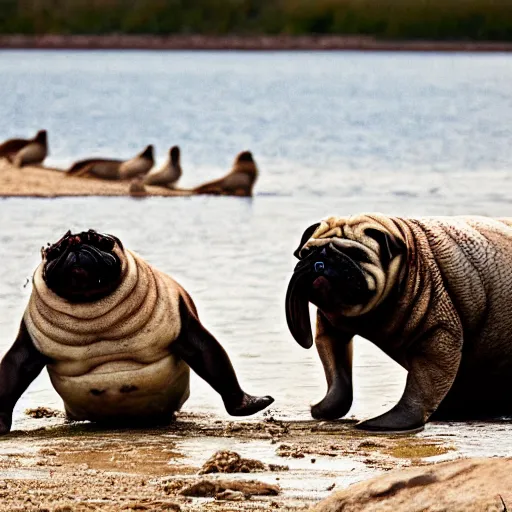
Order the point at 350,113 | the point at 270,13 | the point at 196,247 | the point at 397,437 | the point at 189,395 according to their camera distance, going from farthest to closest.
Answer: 1. the point at 270,13
2. the point at 350,113
3. the point at 196,247
4. the point at 189,395
5. the point at 397,437

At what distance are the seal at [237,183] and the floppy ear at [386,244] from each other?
49.9 feet

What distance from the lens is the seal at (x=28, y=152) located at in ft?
91.9

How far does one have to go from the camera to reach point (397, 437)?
8.83 metres

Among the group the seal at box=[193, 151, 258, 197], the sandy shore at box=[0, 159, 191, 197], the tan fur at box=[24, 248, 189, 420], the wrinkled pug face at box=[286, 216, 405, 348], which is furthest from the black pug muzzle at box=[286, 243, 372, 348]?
the seal at box=[193, 151, 258, 197]

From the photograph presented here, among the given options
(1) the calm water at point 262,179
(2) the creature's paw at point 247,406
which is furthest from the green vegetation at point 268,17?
(2) the creature's paw at point 247,406

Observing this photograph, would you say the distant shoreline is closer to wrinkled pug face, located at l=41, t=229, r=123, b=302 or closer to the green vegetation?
the green vegetation

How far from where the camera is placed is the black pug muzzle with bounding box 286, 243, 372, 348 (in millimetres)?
8844

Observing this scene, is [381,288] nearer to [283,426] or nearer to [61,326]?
[283,426]

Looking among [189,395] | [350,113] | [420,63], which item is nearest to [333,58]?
[420,63]

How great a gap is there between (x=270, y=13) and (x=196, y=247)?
106 metres

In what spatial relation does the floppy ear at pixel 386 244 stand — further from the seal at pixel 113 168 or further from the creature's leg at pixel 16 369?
the seal at pixel 113 168

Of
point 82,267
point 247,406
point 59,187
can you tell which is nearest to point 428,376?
point 247,406

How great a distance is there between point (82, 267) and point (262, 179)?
1915cm

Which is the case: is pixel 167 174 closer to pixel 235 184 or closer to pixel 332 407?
pixel 235 184
